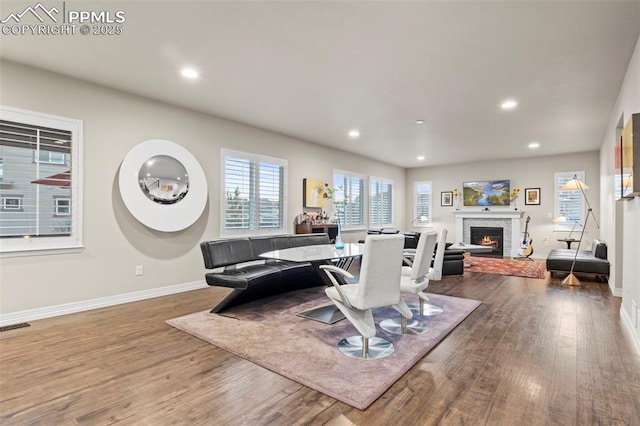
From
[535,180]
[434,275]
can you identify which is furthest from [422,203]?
[434,275]

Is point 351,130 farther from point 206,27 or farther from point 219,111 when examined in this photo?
point 206,27

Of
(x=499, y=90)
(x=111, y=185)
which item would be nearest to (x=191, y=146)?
(x=111, y=185)

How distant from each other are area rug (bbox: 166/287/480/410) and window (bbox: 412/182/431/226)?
6701mm

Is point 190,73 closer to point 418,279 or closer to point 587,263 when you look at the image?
point 418,279

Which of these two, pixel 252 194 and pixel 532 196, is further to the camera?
pixel 532 196

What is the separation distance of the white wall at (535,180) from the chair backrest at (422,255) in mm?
7387

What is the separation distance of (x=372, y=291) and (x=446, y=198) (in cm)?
873

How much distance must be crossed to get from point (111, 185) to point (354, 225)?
5.72 meters

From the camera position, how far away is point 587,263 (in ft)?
18.5

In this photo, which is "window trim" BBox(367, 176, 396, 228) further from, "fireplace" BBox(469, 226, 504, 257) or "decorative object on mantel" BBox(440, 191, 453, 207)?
"fireplace" BBox(469, 226, 504, 257)

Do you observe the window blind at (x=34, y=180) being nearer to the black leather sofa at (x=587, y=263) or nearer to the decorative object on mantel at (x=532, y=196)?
the black leather sofa at (x=587, y=263)

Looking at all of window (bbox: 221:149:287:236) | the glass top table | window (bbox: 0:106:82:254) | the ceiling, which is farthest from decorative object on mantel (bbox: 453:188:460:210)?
window (bbox: 0:106:82:254)

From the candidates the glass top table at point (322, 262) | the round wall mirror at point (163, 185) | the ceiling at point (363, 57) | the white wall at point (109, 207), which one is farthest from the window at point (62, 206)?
the glass top table at point (322, 262)

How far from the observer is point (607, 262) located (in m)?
5.52
